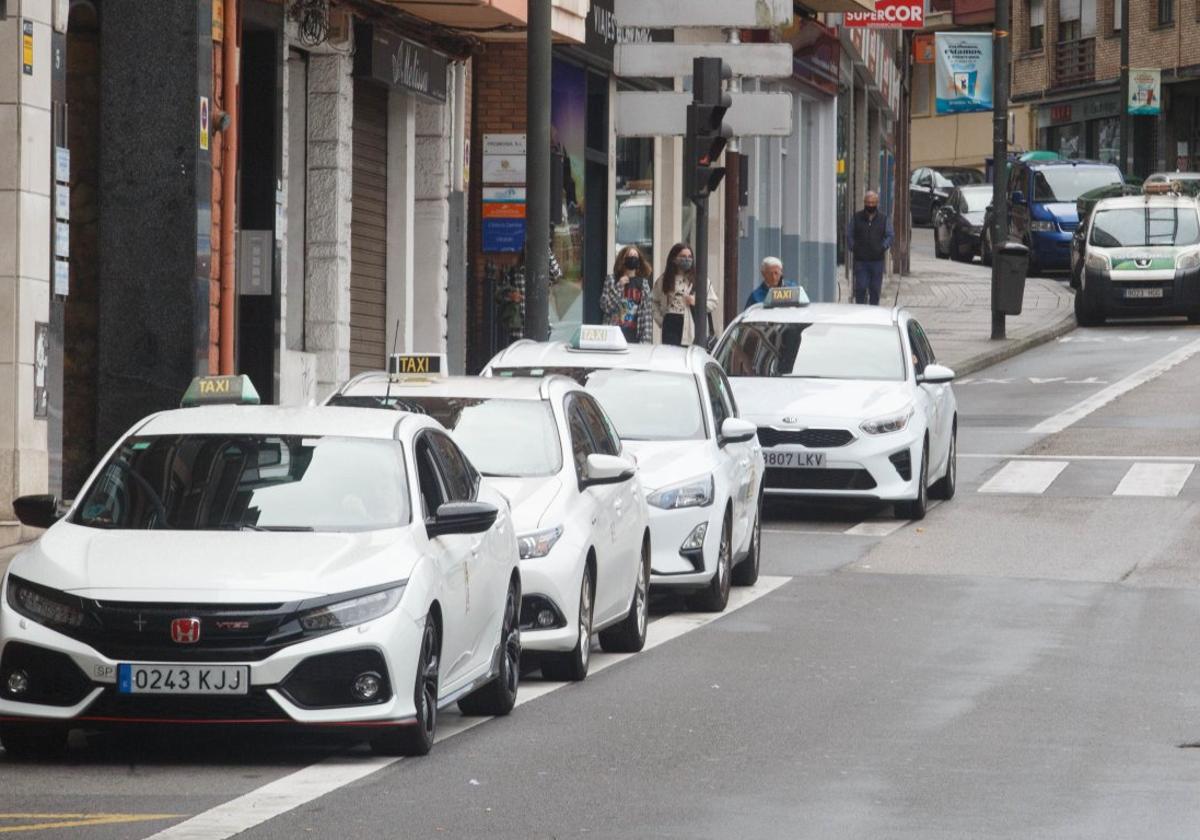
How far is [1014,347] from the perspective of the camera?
128ft

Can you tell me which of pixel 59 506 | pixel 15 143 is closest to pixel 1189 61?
pixel 15 143

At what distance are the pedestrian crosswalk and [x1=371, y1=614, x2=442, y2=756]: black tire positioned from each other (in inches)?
497

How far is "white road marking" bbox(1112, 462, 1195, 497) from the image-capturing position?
71.6 feet

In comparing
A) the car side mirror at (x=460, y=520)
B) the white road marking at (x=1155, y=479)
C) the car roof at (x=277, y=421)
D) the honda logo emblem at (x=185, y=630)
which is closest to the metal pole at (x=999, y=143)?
the white road marking at (x=1155, y=479)

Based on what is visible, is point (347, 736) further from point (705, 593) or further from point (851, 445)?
point (851, 445)

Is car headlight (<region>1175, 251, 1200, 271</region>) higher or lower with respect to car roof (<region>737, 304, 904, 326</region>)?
higher

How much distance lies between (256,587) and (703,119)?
11703mm

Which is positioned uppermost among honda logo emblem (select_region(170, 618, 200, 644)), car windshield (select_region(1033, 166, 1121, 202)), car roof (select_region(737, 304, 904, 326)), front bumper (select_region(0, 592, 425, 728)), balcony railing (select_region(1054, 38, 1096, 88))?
balcony railing (select_region(1054, 38, 1096, 88))

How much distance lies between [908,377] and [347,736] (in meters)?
11.6

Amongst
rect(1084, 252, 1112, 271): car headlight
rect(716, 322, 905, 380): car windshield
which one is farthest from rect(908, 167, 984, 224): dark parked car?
rect(716, 322, 905, 380): car windshield

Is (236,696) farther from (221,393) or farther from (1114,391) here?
(1114,391)

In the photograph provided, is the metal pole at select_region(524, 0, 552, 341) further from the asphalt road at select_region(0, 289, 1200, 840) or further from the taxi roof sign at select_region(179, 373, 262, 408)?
the taxi roof sign at select_region(179, 373, 262, 408)

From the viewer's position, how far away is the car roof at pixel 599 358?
16422 millimetres

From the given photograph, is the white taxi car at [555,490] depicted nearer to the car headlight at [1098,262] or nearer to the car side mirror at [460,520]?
the car side mirror at [460,520]
